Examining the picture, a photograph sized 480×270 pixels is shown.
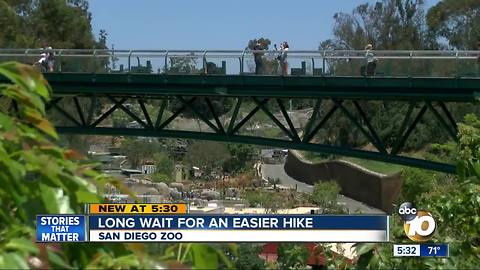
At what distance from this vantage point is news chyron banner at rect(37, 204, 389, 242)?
3012mm

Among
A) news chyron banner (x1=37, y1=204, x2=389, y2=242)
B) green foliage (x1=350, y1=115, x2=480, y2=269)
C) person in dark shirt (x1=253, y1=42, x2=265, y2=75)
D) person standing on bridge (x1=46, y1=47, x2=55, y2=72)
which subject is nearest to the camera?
news chyron banner (x1=37, y1=204, x2=389, y2=242)

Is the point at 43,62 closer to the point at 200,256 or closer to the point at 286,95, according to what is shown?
the point at 286,95

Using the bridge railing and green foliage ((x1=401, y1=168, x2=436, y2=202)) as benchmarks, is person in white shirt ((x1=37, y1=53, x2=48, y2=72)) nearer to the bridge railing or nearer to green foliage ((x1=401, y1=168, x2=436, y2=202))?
the bridge railing

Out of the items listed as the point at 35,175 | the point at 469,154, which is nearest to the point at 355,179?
the point at 469,154

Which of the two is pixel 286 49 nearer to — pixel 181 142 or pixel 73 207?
pixel 73 207

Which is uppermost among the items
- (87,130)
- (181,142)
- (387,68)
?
(387,68)

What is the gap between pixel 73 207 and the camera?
8.70 feet

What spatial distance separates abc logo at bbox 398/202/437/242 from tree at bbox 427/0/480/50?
Answer: 56611 millimetres

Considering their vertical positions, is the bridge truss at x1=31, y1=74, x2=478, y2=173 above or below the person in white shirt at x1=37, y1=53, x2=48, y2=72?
below

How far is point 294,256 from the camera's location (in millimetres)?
4582

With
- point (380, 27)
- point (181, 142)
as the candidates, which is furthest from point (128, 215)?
point (181, 142)

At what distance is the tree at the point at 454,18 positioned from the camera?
201 ft

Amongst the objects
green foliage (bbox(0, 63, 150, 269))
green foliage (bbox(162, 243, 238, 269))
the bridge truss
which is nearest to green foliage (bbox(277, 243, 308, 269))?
green foliage (bbox(162, 243, 238, 269))

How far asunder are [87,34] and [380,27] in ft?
60.8
